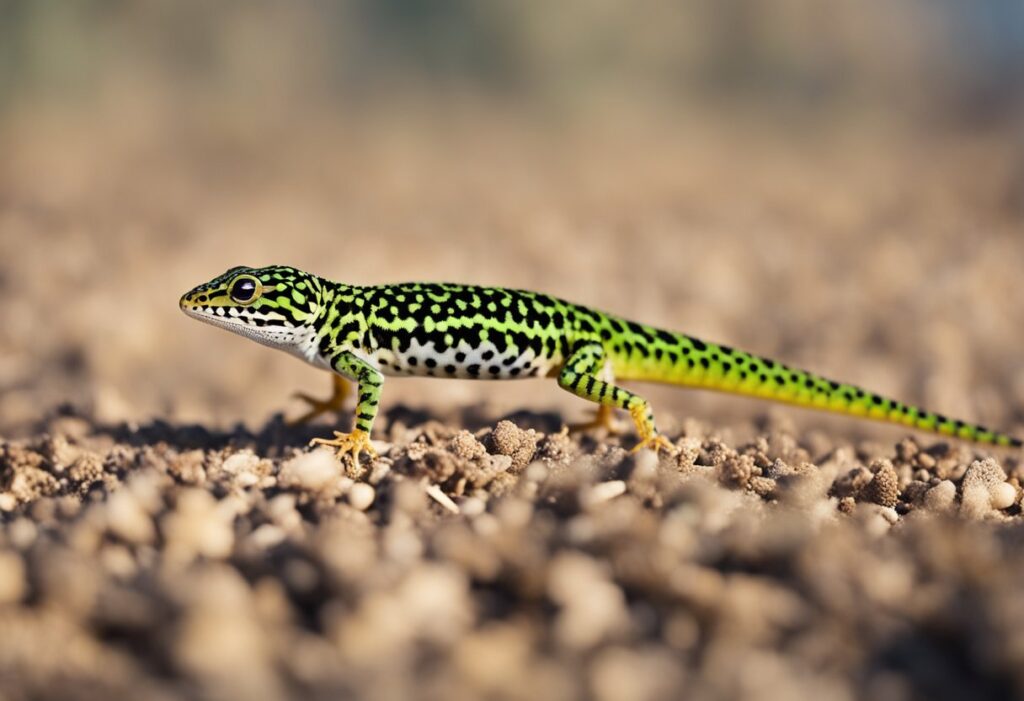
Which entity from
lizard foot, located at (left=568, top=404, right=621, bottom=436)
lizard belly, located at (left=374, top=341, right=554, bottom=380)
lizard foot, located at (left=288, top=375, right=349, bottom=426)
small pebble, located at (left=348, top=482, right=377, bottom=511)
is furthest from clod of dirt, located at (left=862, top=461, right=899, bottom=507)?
lizard foot, located at (left=288, top=375, right=349, bottom=426)

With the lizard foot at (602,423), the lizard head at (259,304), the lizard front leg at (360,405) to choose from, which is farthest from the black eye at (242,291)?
the lizard foot at (602,423)

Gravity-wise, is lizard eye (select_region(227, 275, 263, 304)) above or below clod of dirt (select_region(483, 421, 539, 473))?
above

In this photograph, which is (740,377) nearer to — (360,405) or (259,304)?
(360,405)

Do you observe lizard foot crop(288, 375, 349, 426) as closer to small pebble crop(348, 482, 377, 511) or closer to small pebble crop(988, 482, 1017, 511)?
small pebble crop(348, 482, 377, 511)

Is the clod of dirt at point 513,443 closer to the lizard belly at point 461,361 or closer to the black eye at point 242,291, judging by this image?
the lizard belly at point 461,361

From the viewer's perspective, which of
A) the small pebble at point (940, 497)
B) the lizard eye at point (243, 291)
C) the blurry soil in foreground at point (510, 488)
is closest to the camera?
the blurry soil in foreground at point (510, 488)

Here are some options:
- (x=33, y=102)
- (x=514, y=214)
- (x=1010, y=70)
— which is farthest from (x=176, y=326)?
(x=1010, y=70)

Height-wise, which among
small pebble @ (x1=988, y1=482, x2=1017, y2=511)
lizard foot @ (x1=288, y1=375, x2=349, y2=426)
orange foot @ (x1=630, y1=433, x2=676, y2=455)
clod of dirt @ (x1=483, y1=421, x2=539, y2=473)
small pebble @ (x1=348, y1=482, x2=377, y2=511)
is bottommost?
small pebble @ (x1=348, y1=482, x2=377, y2=511)

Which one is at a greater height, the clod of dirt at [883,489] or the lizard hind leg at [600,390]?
the lizard hind leg at [600,390]

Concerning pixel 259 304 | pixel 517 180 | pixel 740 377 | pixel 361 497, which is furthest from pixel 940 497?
pixel 517 180

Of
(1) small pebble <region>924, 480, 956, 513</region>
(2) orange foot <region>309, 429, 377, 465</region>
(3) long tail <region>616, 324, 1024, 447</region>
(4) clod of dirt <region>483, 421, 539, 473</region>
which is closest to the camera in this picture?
(1) small pebble <region>924, 480, 956, 513</region>
